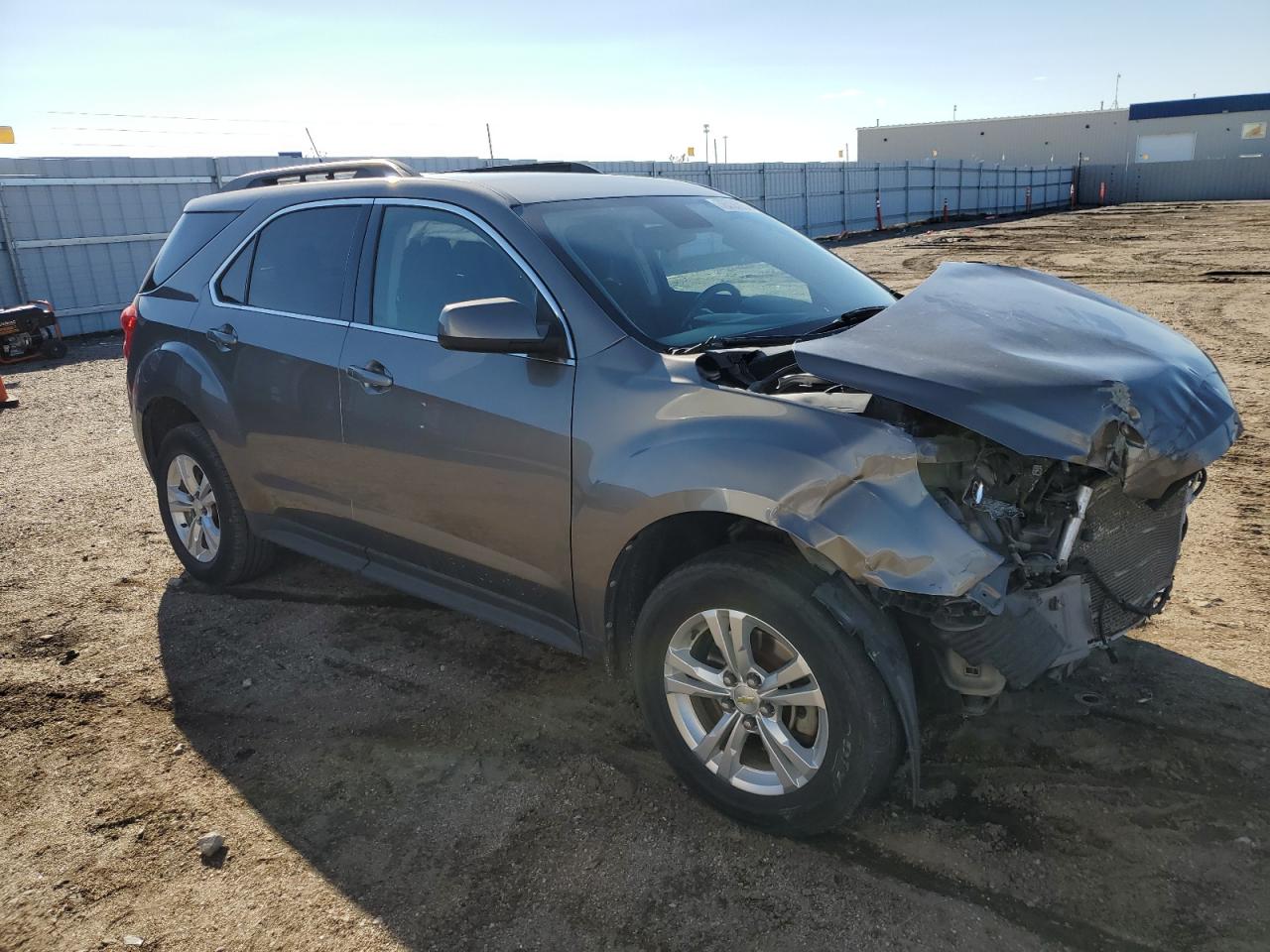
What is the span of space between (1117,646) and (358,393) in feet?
10.5

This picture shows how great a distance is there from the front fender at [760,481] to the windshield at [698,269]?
37cm

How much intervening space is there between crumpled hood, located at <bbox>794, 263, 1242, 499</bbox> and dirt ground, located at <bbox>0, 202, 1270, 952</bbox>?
42.7 inches

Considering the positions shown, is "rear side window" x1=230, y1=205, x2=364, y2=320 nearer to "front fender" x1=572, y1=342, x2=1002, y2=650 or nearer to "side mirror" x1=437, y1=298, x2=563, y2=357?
"side mirror" x1=437, y1=298, x2=563, y2=357

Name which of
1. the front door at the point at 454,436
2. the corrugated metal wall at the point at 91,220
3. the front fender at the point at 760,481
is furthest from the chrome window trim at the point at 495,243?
the corrugated metal wall at the point at 91,220

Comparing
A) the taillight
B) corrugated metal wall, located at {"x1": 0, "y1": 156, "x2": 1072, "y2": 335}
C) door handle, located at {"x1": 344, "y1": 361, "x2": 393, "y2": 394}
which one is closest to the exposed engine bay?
door handle, located at {"x1": 344, "y1": 361, "x2": 393, "y2": 394}

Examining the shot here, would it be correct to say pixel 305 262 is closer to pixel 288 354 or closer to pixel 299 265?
pixel 299 265

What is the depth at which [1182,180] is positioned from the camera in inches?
1774

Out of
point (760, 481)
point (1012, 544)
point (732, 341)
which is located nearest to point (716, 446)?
point (760, 481)

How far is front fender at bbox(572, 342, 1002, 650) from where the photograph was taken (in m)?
2.44

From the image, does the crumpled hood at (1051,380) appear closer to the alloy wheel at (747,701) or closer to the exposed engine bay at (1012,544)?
the exposed engine bay at (1012,544)

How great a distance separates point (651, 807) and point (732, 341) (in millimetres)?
1571

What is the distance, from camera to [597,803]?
10.2 feet

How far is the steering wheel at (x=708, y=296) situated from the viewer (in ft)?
11.2

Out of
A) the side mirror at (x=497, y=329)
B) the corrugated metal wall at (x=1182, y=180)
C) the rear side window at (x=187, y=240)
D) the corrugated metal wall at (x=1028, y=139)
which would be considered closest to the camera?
the side mirror at (x=497, y=329)
